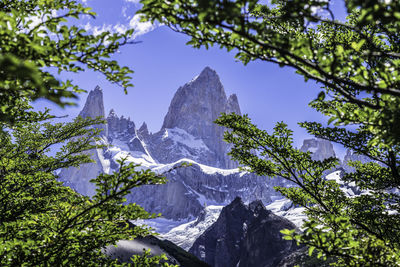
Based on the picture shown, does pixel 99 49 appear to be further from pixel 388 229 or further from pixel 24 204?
pixel 388 229

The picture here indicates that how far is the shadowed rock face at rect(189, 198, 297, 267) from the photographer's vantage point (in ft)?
265

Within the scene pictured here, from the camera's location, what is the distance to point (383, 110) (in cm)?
342

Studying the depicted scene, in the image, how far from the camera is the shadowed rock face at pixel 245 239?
80.9m

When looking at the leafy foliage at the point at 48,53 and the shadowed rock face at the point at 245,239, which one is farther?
the shadowed rock face at the point at 245,239

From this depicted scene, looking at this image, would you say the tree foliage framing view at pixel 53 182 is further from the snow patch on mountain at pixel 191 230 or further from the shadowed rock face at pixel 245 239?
the snow patch on mountain at pixel 191 230

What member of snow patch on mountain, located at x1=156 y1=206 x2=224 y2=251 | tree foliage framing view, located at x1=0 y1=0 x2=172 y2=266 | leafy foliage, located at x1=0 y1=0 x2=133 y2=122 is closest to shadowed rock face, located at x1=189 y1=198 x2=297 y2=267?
snow patch on mountain, located at x1=156 y1=206 x2=224 y2=251

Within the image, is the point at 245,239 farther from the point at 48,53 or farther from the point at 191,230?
the point at 48,53

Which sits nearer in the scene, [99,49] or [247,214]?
[99,49]

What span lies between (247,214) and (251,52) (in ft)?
369

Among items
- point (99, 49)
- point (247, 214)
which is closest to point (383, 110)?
point (99, 49)

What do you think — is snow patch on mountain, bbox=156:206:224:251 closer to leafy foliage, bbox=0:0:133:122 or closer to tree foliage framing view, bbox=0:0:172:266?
tree foliage framing view, bbox=0:0:172:266

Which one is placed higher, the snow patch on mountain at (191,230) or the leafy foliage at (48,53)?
the leafy foliage at (48,53)

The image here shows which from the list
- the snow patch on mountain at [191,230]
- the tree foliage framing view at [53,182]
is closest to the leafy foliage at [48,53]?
the tree foliage framing view at [53,182]

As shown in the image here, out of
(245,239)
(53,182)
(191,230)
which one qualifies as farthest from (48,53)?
(191,230)
